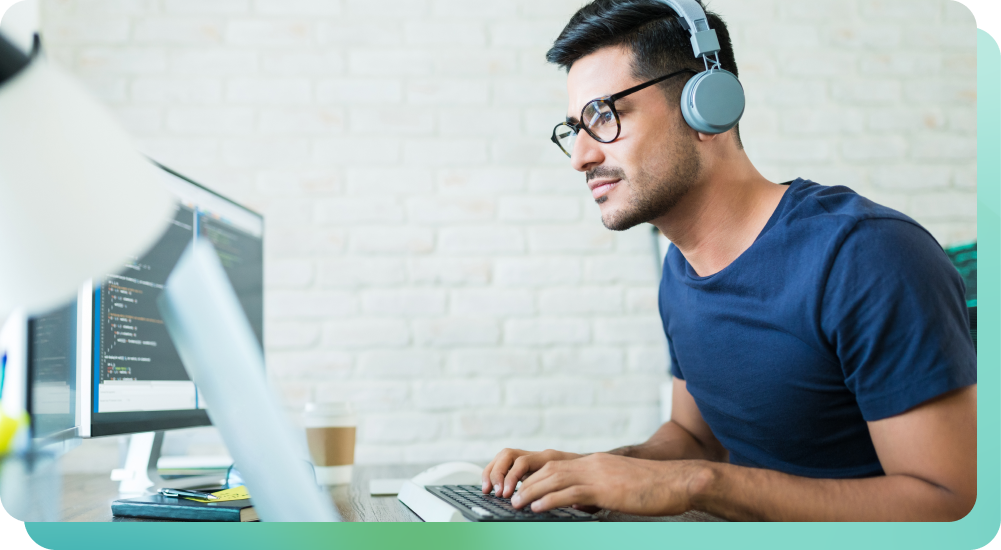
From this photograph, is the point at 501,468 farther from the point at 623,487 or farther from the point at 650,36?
the point at 650,36

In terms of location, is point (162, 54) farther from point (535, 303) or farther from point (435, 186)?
point (535, 303)

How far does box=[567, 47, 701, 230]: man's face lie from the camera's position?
96cm

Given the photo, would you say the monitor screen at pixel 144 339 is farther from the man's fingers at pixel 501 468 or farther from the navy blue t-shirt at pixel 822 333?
the navy blue t-shirt at pixel 822 333

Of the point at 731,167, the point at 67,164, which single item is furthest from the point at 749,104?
the point at 67,164

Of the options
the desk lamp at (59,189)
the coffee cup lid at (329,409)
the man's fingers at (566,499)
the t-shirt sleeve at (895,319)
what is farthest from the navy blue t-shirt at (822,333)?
the desk lamp at (59,189)

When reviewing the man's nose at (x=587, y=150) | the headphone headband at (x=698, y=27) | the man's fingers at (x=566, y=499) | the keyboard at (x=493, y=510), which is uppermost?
the headphone headband at (x=698, y=27)

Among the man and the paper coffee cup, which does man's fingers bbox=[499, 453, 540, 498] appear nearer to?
the man

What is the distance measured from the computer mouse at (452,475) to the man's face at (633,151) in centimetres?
43

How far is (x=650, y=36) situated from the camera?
3.18ft

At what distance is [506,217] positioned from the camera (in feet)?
5.49

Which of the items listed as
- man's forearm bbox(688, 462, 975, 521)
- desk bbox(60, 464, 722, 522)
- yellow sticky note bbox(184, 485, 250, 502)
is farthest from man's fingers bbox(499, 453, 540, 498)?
yellow sticky note bbox(184, 485, 250, 502)

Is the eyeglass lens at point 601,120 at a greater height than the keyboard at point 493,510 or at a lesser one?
greater

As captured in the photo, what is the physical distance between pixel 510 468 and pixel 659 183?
0.48 meters

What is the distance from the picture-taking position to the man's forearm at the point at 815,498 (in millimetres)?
589
